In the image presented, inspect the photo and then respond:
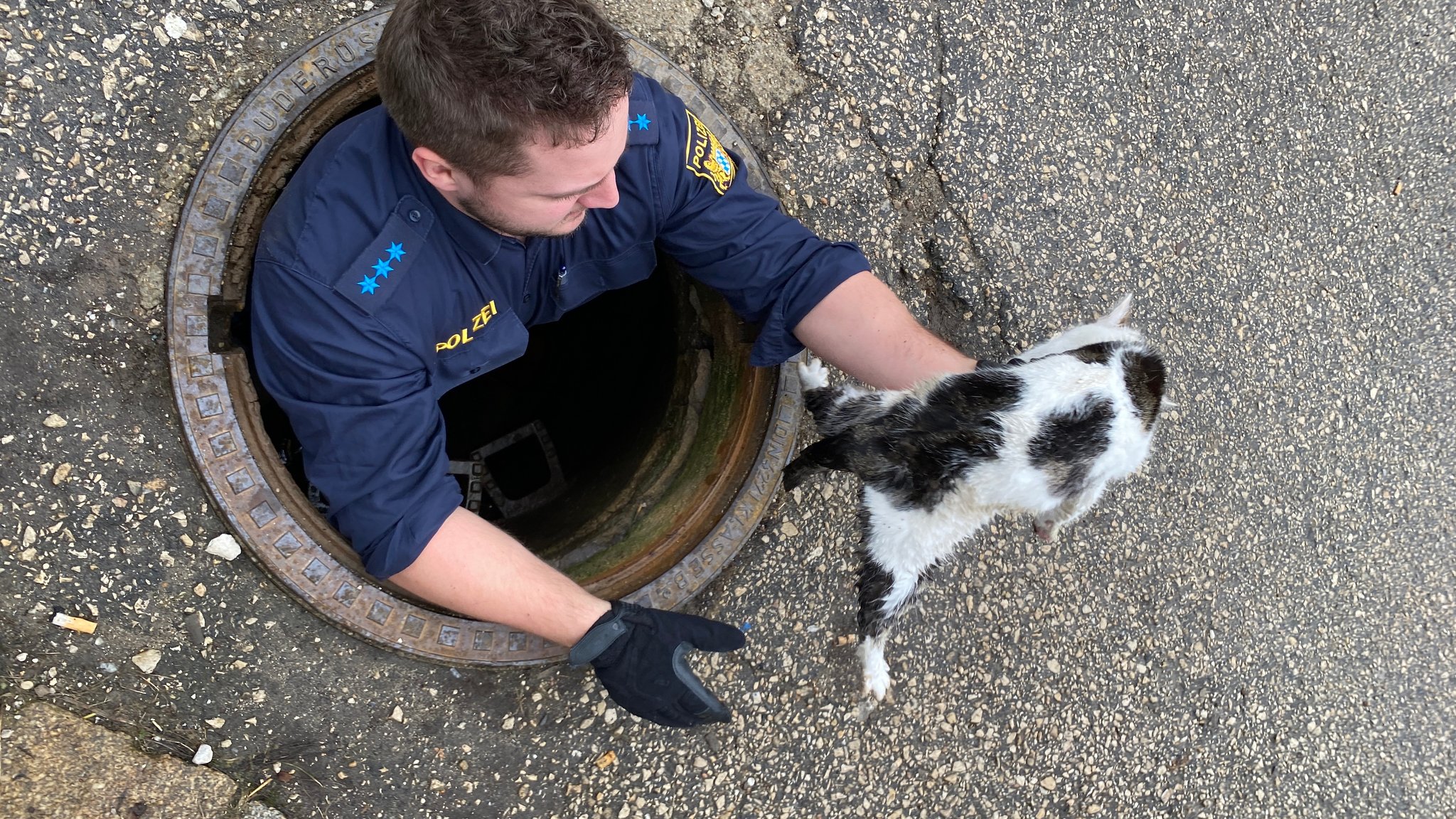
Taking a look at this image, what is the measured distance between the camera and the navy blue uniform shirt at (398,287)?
1.85 metres

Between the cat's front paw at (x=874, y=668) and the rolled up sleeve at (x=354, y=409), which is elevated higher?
the rolled up sleeve at (x=354, y=409)

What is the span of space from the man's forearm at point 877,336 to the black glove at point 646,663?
0.98 meters

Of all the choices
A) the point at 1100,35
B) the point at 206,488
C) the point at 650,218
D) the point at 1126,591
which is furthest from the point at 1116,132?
the point at 206,488

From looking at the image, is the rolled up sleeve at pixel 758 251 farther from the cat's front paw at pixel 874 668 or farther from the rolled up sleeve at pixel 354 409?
the cat's front paw at pixel 874 668

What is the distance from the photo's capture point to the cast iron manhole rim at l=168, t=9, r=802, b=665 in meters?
2.09

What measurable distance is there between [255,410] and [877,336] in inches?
71.7

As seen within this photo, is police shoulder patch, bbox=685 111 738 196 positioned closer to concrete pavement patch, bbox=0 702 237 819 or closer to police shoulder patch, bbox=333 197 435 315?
police shoulder patch, bbox=333 197 435 315

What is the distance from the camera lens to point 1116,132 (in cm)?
327

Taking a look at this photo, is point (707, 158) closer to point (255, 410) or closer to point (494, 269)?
point (494, 269)

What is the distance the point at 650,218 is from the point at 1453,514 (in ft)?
14.3

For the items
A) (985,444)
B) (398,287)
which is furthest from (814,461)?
(398,287)

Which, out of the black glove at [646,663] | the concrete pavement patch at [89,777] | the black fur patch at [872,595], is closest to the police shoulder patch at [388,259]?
the black glove at [646,663]

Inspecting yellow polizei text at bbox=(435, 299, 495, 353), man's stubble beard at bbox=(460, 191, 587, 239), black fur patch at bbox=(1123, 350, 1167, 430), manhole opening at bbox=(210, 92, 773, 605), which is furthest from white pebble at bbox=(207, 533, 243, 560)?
black fur patch at bbox=(1123, 350, 1167, 430)

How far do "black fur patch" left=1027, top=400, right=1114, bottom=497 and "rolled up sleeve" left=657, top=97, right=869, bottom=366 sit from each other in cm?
79
